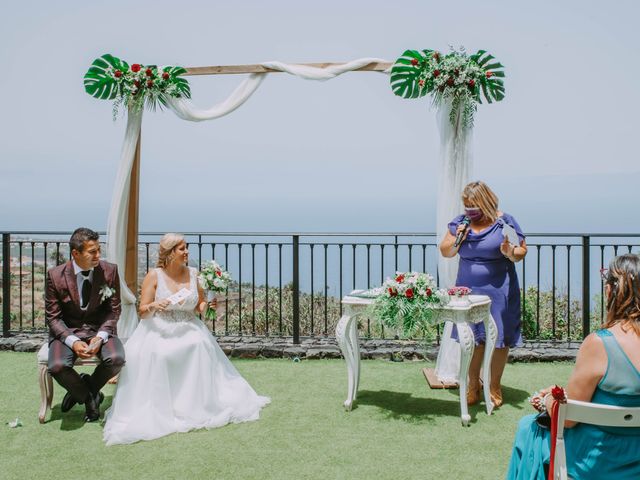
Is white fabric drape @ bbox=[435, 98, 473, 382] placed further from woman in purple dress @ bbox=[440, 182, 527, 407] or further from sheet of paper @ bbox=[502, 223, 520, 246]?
sheet of paper @ bbox=[502, 223, 520, 246]

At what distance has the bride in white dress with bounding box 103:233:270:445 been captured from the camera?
4375mm

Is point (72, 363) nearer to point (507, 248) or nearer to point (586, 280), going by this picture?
point (507, 248)

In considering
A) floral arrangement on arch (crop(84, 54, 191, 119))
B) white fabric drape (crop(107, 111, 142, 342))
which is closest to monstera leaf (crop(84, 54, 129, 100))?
floral arrangement on arch (crop(84, 54, 191, 119))

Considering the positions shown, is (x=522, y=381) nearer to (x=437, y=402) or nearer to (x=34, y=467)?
(x=437, y=402)

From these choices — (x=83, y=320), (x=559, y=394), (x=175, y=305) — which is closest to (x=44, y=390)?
(x=83, y=320)

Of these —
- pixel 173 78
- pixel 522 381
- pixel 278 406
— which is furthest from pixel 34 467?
pixel 522 381

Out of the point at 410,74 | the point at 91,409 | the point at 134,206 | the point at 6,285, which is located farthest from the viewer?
the point at 6,285

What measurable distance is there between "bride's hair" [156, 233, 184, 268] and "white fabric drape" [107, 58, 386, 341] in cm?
132

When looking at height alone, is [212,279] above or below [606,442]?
above

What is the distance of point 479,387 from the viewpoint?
5055mm

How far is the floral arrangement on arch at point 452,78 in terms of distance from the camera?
5.32 meters

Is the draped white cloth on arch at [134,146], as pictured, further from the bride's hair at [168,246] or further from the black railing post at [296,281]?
the black railing post at [296,281]

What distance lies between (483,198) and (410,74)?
1347 mm

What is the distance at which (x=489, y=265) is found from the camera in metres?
4.93
